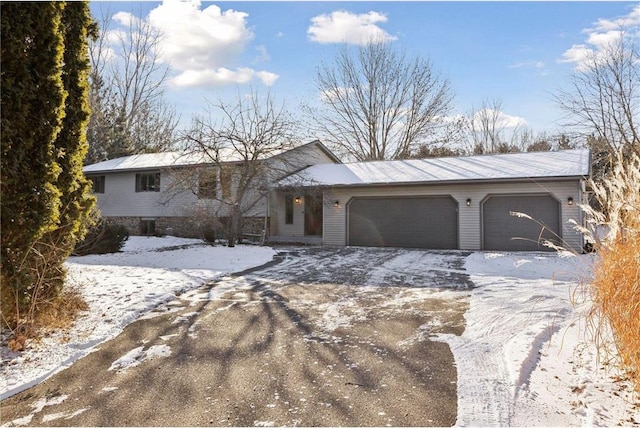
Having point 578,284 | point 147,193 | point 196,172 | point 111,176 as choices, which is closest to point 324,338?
point 578,284

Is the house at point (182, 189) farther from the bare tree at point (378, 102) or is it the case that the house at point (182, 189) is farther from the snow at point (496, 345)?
the snow at point (496, 345)

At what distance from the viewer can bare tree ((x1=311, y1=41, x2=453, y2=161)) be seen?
23.8 metres

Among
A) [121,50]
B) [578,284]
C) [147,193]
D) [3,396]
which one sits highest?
[121,50]

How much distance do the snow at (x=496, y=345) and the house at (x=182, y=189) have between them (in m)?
5.87

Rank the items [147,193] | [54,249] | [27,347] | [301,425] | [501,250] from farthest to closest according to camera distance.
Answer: [147,193] → [501,250] → [54,249] → [27,347] → [301,425]

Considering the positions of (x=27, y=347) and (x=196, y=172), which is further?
(x=196, y=172)

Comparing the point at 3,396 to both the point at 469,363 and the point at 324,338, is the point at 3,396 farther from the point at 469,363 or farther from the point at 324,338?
the point at 469,363

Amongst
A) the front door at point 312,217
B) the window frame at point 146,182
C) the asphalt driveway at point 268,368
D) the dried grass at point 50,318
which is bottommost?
the asphalt driveway at point 268,368

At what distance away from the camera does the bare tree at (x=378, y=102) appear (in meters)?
23.8

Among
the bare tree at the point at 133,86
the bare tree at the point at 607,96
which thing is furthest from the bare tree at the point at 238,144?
the bare tree at the point at 133,86

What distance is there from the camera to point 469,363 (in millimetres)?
3316

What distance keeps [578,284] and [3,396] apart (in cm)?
482

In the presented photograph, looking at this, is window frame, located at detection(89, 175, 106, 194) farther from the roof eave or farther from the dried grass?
the dried grass

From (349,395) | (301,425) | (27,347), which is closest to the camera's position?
(301,425)
